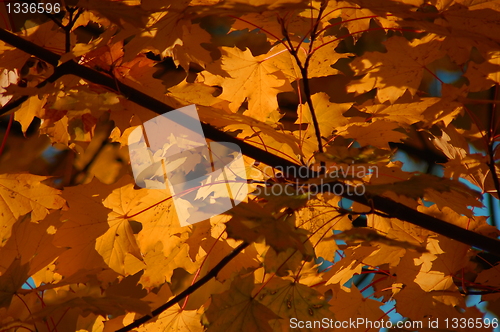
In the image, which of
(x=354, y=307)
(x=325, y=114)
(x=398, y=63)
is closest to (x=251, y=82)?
(x=325, y=114)

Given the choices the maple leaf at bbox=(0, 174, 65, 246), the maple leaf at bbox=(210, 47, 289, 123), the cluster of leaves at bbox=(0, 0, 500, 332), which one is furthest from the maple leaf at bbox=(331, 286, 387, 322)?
the maple leaf at bbox=(0, 174, 65, 246)

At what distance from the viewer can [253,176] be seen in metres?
0.91

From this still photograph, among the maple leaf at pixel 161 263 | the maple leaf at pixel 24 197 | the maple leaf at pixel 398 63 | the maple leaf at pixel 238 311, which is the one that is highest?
the maple leaf at pixel 398 63

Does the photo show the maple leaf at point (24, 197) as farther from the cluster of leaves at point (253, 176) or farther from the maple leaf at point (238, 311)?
the maple leaf at point (238, 311)

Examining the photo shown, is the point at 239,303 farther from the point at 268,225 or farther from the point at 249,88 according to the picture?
the point at 249,88

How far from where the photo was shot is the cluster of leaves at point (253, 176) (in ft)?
2.22

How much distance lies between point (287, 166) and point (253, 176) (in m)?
0.20

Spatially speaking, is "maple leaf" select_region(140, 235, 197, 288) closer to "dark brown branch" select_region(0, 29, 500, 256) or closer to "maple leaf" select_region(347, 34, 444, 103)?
"dark brown branch" select_region(0, 29, 500, 256)

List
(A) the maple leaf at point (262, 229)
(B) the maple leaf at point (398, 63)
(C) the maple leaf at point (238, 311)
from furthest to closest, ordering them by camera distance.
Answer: (B) the maple leaf at point (398, 63), (C) the maple leaf at point (238, 311), (A) the maple leaf at point (262, 229)

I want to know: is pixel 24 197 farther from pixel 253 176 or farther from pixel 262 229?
pixel 262 229

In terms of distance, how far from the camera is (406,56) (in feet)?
2.87

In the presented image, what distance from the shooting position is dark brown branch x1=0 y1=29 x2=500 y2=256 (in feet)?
2.19

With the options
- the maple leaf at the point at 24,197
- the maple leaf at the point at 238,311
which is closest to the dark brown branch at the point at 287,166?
the maple leaf at the point at 238,311

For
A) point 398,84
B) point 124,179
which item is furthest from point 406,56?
point 124,179
